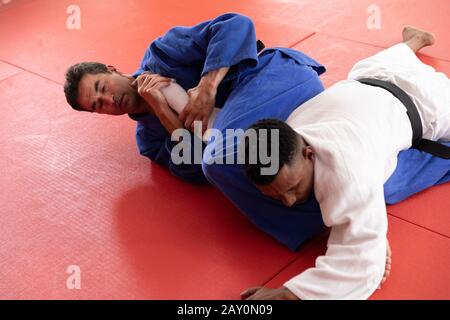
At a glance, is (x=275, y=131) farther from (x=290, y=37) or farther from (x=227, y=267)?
(x=290, y=37)

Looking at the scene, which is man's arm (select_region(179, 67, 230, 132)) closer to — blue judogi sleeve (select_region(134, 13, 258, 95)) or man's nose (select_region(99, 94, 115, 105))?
blue judogi sleeve (select_region(134, 13, 258, 95))

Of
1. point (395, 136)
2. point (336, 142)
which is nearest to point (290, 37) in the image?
point (395, 136)

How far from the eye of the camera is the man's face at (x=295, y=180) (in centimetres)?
187

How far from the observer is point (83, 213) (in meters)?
2.56

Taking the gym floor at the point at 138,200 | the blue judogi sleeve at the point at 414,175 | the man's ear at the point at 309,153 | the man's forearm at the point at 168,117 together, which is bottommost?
the gym floor at the point at 138,200

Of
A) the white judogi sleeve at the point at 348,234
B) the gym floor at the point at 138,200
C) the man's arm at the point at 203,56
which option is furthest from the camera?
the man's arm at the point at 203,56

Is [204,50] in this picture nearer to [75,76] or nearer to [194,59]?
[194,59]

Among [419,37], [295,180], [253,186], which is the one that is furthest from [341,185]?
[419,37]

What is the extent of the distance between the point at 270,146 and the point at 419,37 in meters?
1.81

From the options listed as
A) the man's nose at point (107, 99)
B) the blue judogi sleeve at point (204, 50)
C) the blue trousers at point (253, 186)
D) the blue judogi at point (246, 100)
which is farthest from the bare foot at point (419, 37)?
the man's nose at point (107, 99)

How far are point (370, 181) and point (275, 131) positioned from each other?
13.7 inches

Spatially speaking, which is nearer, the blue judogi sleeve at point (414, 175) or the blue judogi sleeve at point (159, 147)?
the blue judogi sleeve at point (414, 175)

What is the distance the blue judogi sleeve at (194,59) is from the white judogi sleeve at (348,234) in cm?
74

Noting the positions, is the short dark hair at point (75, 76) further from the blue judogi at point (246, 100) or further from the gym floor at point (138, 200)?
the gym floor at point (138, 200)
